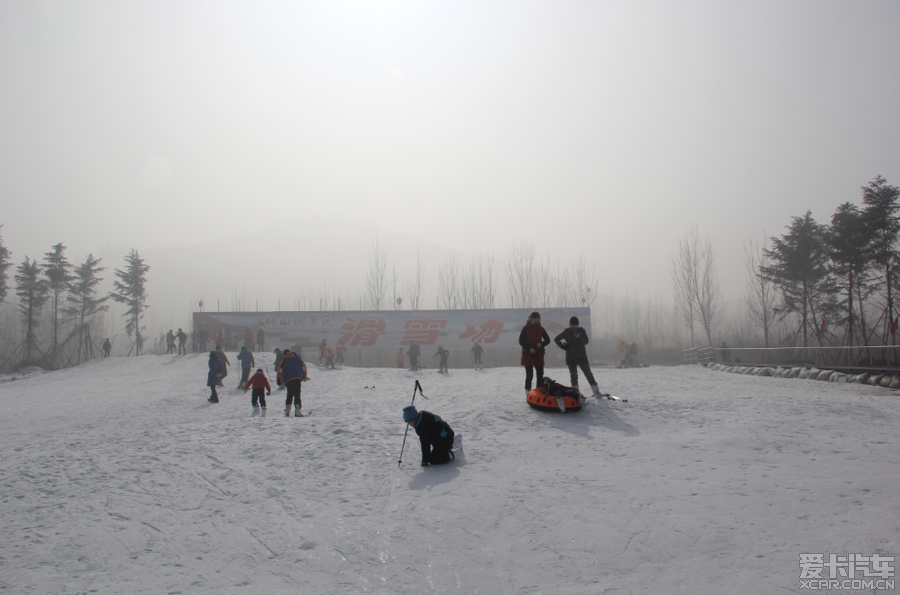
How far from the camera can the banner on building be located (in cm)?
2789

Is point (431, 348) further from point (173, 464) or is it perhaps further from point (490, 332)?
point (173, 464)

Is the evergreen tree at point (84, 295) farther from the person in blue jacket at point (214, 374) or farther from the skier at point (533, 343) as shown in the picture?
the skier at point (533, 343)

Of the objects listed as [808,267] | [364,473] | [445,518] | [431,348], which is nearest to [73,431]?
[364,473]

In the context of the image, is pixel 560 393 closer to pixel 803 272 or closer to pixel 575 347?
pixel 575 347

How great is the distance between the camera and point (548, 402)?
7.80 m

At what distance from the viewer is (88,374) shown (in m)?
22.6

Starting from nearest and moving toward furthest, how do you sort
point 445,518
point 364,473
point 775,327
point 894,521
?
point 894,521 → point 445,518 → point 364,473 → point 775,327

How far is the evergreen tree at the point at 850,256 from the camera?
74.8 feet

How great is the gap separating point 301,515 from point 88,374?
962 inches

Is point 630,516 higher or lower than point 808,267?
lower

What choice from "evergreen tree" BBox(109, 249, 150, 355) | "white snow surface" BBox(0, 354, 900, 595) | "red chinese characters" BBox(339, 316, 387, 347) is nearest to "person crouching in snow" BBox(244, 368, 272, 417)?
"white snow surface" BBox(0, 354, 900, 595)

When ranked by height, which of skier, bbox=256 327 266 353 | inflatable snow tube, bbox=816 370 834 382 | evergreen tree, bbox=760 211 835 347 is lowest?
inflatable snow tube, bbox=816 370 834 382

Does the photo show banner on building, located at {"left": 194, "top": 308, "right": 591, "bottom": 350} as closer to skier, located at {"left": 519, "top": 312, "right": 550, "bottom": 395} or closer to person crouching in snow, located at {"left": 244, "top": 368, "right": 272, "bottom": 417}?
person crouching in snow, located at {"left": 244, "top": 368, "right": 272, "bottom": 417}

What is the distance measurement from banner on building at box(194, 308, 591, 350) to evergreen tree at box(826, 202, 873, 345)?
12957mm
